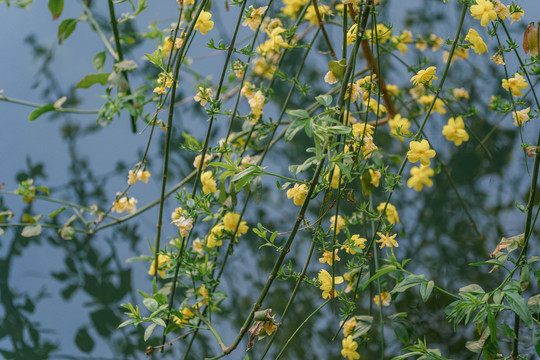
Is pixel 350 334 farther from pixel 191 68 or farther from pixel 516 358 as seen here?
pixel 191 68

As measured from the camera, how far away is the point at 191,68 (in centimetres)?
168

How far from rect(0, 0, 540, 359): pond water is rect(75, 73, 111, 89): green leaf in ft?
1.00

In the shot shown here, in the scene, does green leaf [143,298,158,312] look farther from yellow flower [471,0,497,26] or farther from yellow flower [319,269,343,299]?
yellow flower [471,0,497,26]

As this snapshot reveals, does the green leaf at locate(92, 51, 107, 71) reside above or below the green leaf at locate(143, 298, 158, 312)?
above

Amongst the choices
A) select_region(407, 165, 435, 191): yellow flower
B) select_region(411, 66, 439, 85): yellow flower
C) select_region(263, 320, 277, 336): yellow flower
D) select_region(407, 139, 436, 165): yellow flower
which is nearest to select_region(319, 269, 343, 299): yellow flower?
select_region(263, 320, 277, 336): yellow flower

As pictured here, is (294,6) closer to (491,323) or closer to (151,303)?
(151,303)

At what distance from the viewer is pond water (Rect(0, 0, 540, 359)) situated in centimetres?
137

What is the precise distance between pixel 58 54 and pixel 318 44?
0.80 metres

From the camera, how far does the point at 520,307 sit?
2.42 ft

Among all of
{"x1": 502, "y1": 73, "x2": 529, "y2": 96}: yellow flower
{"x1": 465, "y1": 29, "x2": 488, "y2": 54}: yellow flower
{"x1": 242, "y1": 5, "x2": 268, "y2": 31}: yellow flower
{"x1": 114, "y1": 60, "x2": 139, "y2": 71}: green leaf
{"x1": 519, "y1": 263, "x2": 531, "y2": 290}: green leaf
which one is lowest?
{"x1": 519, "y1": 263, "x2": 531, "y2": 290}: green leaf

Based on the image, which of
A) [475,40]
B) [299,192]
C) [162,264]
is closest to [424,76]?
[475,40]

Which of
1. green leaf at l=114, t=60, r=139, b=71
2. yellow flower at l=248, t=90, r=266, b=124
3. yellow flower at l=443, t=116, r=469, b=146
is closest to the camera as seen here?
yellow flower at l=248, t=90, r=266, b=124

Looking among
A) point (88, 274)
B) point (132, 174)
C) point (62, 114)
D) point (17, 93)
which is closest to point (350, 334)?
point (132, 174)

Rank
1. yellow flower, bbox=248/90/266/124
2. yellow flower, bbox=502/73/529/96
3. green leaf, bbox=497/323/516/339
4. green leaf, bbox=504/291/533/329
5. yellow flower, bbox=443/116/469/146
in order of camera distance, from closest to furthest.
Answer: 1. green leaf, bbox=504/291/533/329
2. green leaf, bbox=497/323/516/339
3. yellow flower, bbox=502/73/529/96
4. yellow flower, bbox=248/90/266/124
5. yellow flower, bbox=443/116/469/146
